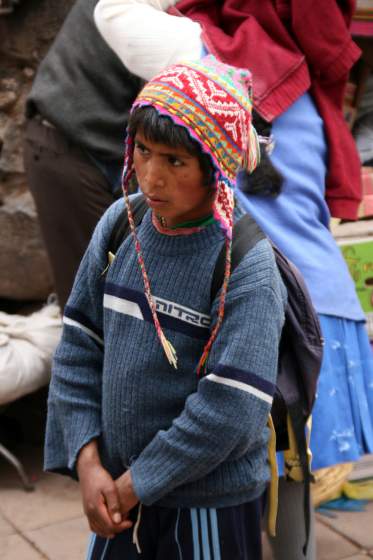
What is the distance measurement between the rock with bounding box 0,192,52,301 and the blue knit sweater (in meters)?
1.96

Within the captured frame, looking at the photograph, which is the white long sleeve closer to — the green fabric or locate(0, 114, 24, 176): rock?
the green fabric

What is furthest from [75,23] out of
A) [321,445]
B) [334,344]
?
[321,445]

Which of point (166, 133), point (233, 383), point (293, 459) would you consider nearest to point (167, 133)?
point (166, 133)

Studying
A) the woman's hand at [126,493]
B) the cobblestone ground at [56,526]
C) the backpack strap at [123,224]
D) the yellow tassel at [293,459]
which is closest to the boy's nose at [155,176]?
the backpack strap at [123,224]

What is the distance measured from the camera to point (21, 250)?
4.19 meters

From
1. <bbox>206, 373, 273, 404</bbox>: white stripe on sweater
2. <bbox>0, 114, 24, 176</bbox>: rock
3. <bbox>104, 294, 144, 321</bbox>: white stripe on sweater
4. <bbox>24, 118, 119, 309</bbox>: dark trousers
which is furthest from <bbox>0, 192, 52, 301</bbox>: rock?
<bbox>206, 373, 273, 404</bbox>: white stripe on sweater

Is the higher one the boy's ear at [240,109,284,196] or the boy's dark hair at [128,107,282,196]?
the boy's dark hair at [128,107,282,196]

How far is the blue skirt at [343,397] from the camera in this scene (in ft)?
9.57

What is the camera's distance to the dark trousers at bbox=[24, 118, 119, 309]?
3.34 metres

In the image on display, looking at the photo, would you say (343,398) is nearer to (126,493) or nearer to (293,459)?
(293,459)

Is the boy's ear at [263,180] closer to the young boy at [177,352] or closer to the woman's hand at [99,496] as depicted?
the young boy at [177,352]

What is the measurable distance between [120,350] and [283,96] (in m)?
1.08

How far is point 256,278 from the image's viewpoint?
2029 mm

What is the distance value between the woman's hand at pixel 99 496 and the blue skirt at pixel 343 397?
0.92 meters
